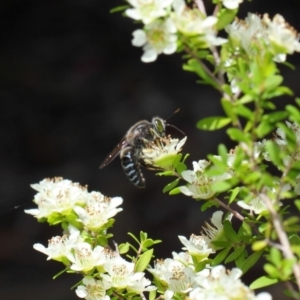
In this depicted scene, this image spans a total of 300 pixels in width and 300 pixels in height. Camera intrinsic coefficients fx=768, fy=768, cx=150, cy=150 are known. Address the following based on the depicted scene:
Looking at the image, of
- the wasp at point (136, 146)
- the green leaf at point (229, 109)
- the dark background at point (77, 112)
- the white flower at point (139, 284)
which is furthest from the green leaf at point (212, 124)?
the dark background at point (77, 112)

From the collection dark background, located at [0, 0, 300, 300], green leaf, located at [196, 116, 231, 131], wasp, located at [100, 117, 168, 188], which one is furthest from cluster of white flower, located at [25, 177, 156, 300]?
dark background, located at [0, 0, 300, 300]

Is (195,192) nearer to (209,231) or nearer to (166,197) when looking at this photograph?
(209,231)

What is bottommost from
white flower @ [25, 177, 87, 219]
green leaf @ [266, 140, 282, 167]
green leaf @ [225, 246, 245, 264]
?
green leaf @ [225, 246, 245, 264]

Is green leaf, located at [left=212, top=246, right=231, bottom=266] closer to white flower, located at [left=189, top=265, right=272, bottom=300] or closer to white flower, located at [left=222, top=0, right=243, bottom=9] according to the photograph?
white flower, located at [left=189, top=265, right=272, bottom=300]

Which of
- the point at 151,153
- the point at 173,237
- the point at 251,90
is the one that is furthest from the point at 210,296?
the point at 173,237

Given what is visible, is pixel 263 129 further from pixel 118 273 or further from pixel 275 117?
pixel 118 273

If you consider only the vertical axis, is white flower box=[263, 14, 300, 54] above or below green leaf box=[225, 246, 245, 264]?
above
